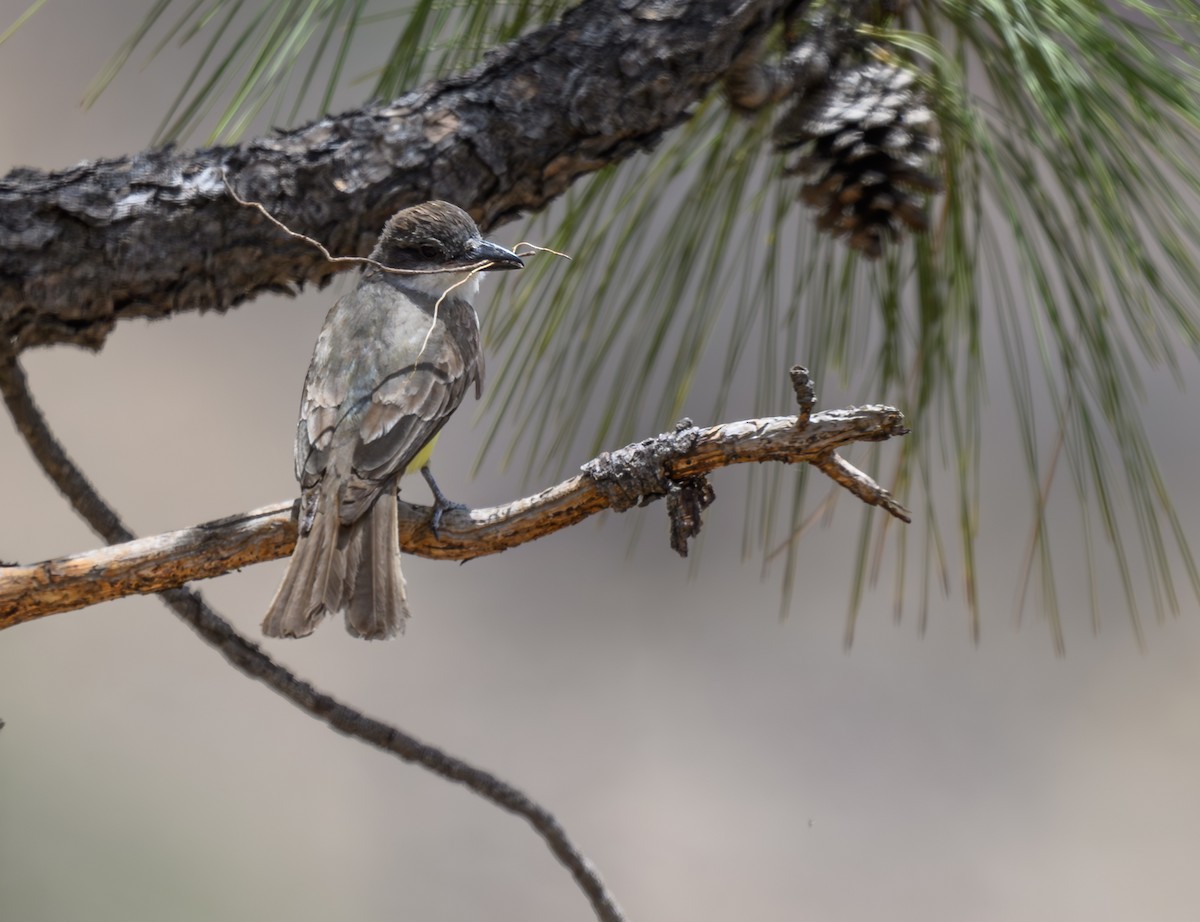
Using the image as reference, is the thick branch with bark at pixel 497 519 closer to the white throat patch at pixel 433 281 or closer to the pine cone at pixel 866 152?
the white throat patch at pixel 433 281

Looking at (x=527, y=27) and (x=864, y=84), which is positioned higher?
(x=527, y=27)

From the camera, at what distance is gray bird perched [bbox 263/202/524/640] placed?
932 millimetres

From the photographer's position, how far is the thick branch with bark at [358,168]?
1104mm

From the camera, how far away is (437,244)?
1069 mm

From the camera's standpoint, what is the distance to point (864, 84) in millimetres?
1218

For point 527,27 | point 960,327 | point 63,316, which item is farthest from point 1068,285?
point 63,316

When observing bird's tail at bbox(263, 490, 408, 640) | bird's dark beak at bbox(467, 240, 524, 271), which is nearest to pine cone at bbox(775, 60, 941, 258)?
bird's dark beak at bbox(467, 240, 524, 271)

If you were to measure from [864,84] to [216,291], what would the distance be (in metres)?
0.63

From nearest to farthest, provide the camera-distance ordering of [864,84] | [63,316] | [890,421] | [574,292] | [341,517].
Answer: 1. [890,421]
2. [341,517]
3. [63,316]
4. [864,84]
5. [574,292]

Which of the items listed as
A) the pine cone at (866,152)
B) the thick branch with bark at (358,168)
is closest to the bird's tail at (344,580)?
the thick branch with bark at (358,168)

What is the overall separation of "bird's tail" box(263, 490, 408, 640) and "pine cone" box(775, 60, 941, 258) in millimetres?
520

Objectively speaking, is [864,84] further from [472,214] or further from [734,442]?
[734,442]

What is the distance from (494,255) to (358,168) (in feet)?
0.58

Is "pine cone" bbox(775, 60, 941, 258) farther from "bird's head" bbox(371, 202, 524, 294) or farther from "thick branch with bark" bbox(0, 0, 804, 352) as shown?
"bird's head" bbox(371, 202, 524, 294)
